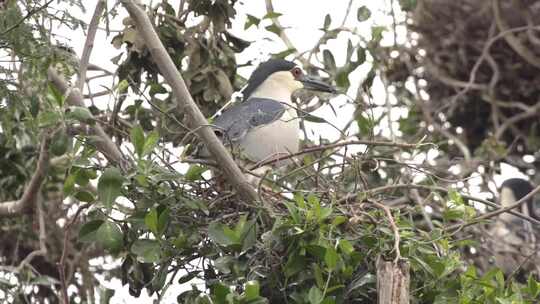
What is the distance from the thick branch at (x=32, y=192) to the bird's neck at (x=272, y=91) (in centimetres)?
84

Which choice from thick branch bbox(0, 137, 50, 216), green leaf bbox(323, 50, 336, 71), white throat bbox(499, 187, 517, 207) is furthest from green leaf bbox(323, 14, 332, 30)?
white throat bbox(499, 187, 517, 207)

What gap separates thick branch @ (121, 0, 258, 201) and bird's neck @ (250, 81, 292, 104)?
1.14 m

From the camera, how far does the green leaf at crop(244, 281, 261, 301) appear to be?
1.91 meters

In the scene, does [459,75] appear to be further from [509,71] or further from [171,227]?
[171,227]

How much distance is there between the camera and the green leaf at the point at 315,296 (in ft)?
6.39

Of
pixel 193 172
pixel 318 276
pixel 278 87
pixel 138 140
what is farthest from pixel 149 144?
pixel 278 87

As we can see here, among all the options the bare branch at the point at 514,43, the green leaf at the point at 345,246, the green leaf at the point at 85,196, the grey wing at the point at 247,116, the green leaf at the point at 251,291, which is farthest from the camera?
the bare branch at the point at 514,43

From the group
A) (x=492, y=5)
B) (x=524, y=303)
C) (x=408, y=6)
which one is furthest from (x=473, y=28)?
(x=524, y=303)

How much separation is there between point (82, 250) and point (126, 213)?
1.28 meters

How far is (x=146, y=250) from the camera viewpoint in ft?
6.87

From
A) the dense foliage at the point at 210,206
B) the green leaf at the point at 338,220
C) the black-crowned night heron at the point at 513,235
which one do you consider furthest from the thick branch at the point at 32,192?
the black-crowned night heron at the point at 513,235

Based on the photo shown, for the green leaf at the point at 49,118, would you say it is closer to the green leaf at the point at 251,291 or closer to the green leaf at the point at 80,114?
the green leaf at the point at 80,114

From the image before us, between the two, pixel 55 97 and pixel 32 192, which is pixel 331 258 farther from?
pixel 32 192

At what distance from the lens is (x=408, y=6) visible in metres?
3.28
